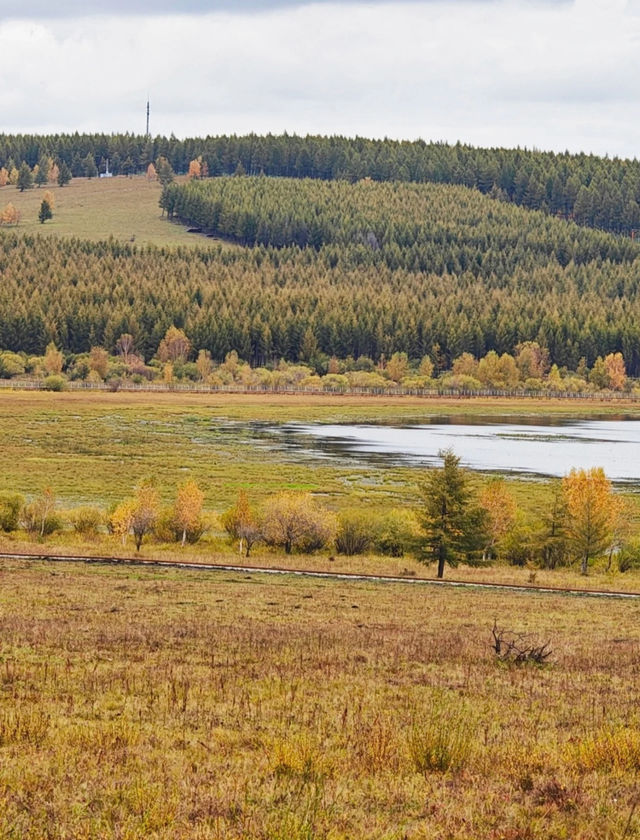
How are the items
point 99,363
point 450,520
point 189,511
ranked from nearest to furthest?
1. point 450,520
2. point 189,511
3. point 99,363

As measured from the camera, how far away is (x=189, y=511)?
54406mm

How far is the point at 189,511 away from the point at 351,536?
8960 millimetres

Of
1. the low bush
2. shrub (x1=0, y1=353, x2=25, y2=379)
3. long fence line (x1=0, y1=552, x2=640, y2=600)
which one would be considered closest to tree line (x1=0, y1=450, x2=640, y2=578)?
long fence line (x1=0, y1=552, x2=640, y2=600)

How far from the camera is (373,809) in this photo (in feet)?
33.9

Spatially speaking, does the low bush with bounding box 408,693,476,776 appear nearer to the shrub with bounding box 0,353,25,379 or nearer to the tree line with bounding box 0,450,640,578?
the tree line with bounding box 0,450,640,578

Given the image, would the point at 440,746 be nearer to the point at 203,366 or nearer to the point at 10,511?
the point at 10,511

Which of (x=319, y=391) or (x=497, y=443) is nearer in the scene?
(x=497, y=443)

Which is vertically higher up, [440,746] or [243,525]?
[440,746]

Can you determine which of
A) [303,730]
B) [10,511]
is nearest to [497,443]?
[10,511]

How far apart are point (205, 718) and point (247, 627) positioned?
10507 millimetres

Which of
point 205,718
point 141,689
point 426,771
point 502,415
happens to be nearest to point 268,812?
point 426,771

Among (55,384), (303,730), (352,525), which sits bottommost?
(352,525)

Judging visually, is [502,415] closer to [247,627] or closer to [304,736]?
[247,627]

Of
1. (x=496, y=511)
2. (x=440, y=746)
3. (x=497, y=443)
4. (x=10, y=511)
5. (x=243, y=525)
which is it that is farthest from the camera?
(x=497, y=443)
